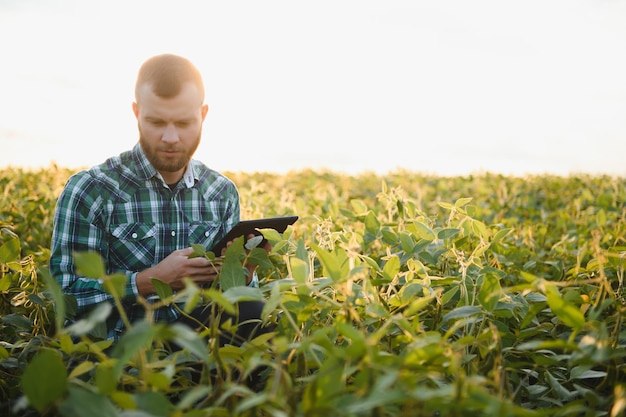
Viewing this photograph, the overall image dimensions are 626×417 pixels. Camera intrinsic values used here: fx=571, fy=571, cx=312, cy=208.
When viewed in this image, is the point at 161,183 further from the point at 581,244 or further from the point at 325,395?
the point at 581,244

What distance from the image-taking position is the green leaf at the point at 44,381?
93cm

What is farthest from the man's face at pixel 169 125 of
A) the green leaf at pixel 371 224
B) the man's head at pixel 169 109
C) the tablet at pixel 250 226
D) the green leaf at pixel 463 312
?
the green leaf at pixel 463 312

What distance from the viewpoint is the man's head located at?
7.57ft

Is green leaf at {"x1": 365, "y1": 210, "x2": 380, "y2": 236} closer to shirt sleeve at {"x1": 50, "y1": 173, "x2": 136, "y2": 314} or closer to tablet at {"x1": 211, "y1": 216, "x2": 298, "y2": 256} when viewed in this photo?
tablet at {"x1": 211, "y1": 216, "x2": 298, "y2": 256}

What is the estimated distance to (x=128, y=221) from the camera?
2.48 metres

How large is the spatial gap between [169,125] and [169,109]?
0.07 metres

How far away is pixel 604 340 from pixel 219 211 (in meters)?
1.97

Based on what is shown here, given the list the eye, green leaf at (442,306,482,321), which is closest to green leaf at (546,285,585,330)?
green leaf at (442,306,482,321)

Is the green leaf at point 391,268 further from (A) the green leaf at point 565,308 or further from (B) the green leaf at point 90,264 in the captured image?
(B) the green leaf at point 90,264

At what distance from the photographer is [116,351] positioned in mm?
1000

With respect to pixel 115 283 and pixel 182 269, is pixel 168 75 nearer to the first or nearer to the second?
pixel 182 269

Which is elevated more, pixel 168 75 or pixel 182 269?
pixel 168 75

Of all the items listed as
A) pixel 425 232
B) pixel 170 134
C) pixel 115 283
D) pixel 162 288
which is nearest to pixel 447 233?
pixel 425 232

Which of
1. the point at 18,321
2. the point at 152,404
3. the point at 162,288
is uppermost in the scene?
the point at 162,288
